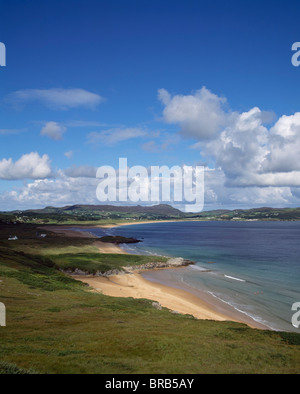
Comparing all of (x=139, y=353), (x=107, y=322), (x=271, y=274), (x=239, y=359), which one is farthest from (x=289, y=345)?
(x=271, y=274)

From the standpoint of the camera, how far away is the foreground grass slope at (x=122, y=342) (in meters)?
16.6

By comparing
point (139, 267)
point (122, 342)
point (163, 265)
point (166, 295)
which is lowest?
point (163, 265)

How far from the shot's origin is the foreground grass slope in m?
16.6

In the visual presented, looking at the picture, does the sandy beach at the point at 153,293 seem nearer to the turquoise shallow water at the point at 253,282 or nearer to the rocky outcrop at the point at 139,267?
the rocky outcrop at the point at 139,267

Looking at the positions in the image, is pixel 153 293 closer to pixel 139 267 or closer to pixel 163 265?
pixel 139 267

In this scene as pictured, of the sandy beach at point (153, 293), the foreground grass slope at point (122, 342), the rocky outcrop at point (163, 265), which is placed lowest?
the rocky outcrop at point (163, 265)

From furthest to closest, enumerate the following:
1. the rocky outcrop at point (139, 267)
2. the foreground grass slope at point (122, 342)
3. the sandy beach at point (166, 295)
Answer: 1. the rocky outcrop at point (139, 267)
2. the sandy beach at point (166, 295)
3. the foreground grass slope at point (122, 342)

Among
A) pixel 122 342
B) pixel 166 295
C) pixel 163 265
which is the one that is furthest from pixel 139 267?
pixel 122 342

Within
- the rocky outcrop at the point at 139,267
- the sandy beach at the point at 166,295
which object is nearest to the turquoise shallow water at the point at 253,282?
the sandy beach at the point at 166,295

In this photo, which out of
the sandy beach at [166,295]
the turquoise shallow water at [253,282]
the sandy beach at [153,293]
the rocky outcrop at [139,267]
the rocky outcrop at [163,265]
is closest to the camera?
the sandy beach at [166,295]

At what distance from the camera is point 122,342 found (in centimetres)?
2080

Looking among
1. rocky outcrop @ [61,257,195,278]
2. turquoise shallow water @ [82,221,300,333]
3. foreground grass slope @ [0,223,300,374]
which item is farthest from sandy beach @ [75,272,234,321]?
foreground grass slope @ [0,223,300,374]
